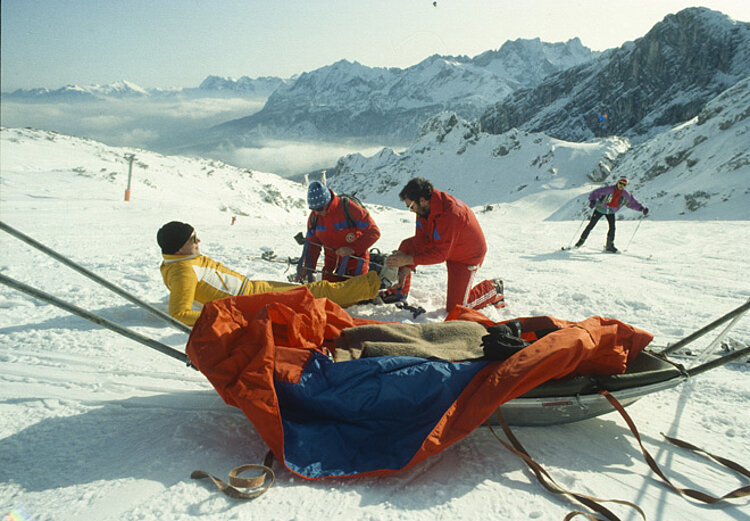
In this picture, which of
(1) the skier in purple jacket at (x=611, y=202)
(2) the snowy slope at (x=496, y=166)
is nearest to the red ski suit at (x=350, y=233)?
(1) the skier in purple jacket at (x=611, y=202)

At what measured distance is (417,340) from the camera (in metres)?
2.84

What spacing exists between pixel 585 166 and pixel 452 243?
A: 43.3 metres

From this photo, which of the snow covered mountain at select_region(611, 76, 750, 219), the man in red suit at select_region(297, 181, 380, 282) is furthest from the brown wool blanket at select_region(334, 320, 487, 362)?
the snow covered mountain at select_region(611, 76, 750, 219)

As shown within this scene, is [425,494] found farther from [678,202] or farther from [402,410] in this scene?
[678,202]

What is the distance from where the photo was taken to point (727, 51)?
73000mm

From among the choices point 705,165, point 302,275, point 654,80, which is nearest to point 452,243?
point 302,275

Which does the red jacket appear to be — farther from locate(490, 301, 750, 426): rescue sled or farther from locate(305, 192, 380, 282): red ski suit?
locate(490, 301, 750, 426): rescue sled

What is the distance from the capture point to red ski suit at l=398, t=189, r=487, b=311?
4660 mm

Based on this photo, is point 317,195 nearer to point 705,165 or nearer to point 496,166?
point 705,165

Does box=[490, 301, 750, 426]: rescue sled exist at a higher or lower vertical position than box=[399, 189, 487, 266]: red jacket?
lower

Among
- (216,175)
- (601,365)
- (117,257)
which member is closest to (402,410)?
(601,365)

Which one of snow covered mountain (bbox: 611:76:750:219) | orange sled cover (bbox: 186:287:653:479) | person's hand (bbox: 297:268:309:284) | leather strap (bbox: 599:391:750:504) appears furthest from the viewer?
snow covered mountain (bbox: 611:76:750:219)

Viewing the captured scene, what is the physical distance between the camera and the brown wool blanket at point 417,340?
260 cm

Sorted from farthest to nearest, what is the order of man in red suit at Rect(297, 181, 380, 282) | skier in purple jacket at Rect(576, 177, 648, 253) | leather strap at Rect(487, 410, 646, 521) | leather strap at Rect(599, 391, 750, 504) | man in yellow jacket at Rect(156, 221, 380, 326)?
skier in purple jacket at Rect(576, 177, 648, 253) → man in red suit at Rect(297, 181, 380, 282) → man in yellow jacket at Rect(156, 221, 380, 326) → leather strap at Rect(599, 391, 750, 504) → leather strap at Rect(487, 410, 646, 521)
